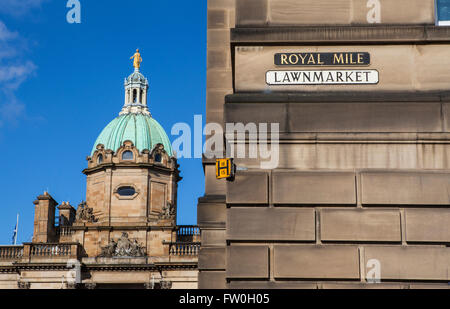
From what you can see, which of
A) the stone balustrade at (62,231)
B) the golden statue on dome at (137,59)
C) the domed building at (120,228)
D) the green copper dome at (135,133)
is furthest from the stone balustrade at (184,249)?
the golden statue on dome at (137,59)

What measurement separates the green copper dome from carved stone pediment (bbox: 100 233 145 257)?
9.74 metres

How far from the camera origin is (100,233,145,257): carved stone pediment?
62000 mm

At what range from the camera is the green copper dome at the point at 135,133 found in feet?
231

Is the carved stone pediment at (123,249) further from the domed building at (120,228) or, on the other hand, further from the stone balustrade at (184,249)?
the stone balustrade at (184,249)

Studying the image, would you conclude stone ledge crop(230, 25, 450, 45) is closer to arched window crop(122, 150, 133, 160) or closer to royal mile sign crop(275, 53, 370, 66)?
royal mile sign crop(275, 53, 370, 66)

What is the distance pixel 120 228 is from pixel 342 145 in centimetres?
Answer: 5546

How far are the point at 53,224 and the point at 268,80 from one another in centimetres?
5772

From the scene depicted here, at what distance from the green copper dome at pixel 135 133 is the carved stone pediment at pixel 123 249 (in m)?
9.74

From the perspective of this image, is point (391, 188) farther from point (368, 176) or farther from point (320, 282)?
point (320, 282)

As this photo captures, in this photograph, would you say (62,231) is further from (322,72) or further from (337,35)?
(337,35)

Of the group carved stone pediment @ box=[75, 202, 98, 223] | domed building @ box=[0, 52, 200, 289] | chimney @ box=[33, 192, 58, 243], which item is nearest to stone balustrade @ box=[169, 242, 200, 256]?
domed building @ box=[0, 52, 200, 289]

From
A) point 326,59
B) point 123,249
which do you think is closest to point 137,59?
point 123,249

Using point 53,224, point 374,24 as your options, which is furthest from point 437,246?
point 53,224
